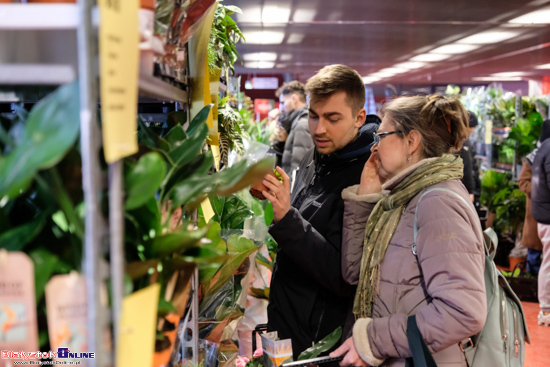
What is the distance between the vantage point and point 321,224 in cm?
191

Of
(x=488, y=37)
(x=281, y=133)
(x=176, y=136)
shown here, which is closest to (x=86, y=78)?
(x=176, y=136)

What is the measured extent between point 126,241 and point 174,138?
26 centimetres

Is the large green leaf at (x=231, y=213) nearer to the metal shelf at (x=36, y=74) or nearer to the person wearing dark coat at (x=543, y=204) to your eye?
the metal shelf at (x=36, y=74)

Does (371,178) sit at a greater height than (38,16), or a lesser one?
lesser

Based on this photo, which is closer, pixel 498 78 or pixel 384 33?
pixel 384 33

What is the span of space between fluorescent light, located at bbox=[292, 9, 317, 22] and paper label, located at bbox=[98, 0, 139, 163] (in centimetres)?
625

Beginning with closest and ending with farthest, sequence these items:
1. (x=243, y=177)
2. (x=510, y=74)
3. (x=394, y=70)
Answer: (x=243, y=177), (x=394, y=70), (x=510, y=74)

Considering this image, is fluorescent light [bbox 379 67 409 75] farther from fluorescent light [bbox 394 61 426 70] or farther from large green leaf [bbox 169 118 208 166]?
large green leaf [bbox 169 118 208 166]

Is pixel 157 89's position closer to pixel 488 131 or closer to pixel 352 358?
pixel 352 358

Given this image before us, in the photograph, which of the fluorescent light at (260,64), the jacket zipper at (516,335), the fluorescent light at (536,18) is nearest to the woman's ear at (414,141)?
the jacket zipper at (516,335)

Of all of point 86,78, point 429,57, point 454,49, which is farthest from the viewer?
point 429,57

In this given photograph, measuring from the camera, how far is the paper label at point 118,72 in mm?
602

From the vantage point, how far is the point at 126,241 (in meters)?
0.79

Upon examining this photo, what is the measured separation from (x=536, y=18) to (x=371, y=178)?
6.43 m
